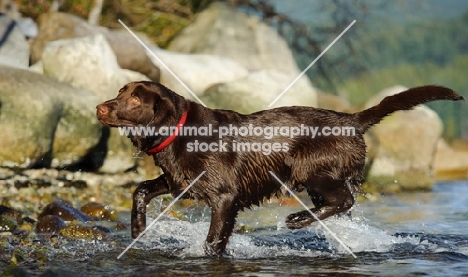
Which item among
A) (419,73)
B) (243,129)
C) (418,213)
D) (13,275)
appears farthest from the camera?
(419,73)

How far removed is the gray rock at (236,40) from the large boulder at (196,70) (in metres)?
1.09

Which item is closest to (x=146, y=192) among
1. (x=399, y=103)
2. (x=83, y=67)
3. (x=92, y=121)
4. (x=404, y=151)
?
(x=399, y=103)

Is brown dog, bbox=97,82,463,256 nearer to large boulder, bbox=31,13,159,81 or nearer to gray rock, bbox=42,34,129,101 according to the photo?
gray rock, bbox=42,34,129,101

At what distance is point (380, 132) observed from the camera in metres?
12.4

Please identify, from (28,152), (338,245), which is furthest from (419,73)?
(338,245)

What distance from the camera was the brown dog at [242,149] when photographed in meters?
6.34

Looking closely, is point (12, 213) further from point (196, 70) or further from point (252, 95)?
point (196, 70)

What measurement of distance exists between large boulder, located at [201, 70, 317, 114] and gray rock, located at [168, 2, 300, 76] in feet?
7.89

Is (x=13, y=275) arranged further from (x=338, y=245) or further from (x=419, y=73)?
(x=419, y=73)

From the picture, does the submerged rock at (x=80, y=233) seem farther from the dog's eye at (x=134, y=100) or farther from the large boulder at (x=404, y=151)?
the large boulder at (x=404, y=151)

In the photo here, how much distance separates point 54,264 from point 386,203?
5.43m

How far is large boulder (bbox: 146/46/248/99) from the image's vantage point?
1235 cm

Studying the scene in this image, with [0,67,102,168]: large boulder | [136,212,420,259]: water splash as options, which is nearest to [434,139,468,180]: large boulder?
[0,67,102,168]: large boulder

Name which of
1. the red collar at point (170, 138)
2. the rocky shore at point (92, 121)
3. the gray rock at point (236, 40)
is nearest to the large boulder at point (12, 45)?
the rocky shore at point (92, 121)
